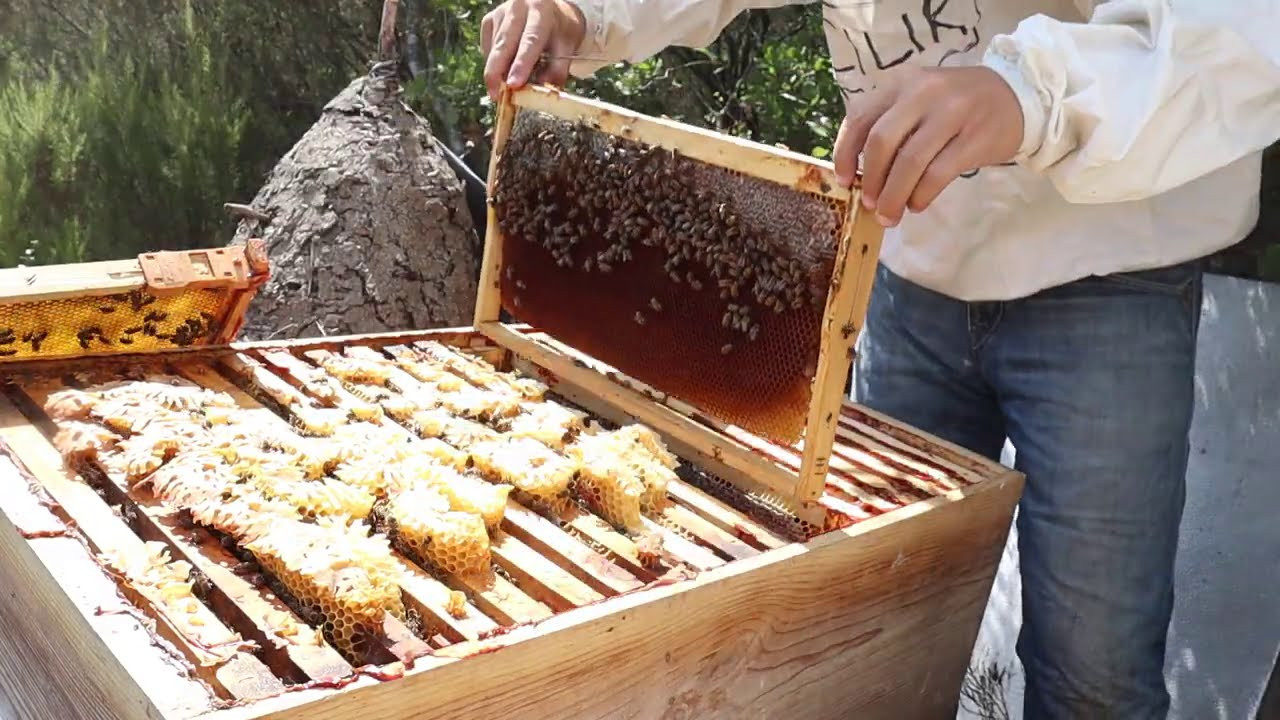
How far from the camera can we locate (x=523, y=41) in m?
2.33

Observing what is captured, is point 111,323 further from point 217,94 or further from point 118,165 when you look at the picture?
point 217,94

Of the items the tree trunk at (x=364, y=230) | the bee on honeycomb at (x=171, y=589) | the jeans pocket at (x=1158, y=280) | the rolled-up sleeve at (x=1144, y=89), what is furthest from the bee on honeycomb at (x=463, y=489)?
the tree trunk at (x=364, y=230)

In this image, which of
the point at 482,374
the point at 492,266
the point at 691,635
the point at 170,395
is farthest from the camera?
the point at 492,266

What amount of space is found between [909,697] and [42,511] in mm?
1474

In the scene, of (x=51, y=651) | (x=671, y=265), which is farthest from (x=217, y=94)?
(x=51, y=651)

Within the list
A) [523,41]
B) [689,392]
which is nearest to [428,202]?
[523,41]

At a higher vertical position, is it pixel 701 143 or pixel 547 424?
pixel 701 143

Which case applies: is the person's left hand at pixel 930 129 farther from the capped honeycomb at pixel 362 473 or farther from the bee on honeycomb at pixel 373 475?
the bee on honeycomb at pixel 373 475

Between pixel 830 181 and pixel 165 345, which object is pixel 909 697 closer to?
pixel 830 181

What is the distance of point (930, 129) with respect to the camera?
1527mm

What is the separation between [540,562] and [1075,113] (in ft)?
3.36

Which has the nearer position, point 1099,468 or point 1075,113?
point 1075,113

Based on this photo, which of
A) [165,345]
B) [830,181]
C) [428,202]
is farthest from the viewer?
[428,202]

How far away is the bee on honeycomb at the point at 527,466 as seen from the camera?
5.70 ft
